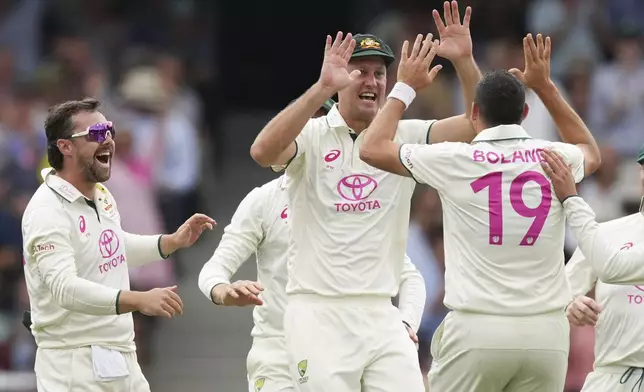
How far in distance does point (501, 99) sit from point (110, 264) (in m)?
2.30

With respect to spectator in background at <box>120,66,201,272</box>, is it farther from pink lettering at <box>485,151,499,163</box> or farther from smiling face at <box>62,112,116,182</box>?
pink lettering at <box>485,151,499,163</box>

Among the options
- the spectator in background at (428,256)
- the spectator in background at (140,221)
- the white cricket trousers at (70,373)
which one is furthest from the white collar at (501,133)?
the spectator in background at (140,221)

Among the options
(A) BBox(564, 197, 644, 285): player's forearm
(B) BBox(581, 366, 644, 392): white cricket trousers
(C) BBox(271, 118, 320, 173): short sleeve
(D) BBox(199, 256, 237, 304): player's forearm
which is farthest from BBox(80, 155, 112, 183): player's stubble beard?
(B) BBox(581, 366, 644, 392): white cricket trousers

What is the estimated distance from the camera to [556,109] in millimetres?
8414

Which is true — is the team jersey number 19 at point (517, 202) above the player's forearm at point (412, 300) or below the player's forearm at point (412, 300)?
above

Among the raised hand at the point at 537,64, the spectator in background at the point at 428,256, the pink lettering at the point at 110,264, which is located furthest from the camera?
the spectator in background at the point at 428,256

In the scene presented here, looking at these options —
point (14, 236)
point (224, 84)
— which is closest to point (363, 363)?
point (14, 236)

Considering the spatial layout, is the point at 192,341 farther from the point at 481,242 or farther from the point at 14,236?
the point at 481,242

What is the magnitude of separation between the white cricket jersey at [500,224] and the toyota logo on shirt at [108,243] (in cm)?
179

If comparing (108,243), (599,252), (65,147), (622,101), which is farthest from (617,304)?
(622,101)

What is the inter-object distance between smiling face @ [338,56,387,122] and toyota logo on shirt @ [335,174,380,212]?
364mm

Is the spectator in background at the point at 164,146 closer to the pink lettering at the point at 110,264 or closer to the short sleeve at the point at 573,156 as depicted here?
the pink lettering at the point at 110,264

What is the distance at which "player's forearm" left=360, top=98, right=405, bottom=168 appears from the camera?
795cm

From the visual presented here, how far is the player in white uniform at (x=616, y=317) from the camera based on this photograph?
8523 mm
